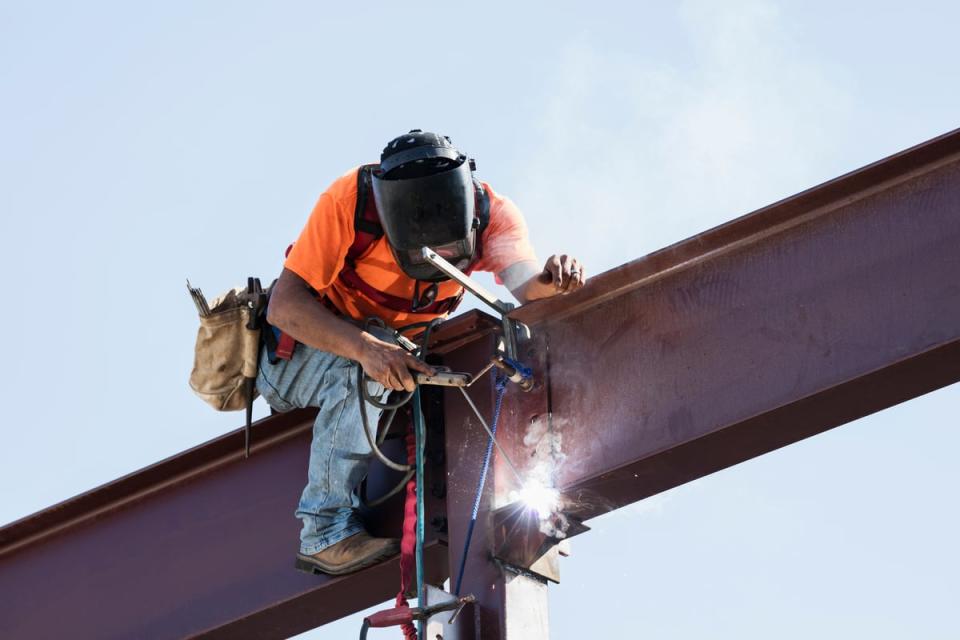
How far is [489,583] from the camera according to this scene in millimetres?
5438

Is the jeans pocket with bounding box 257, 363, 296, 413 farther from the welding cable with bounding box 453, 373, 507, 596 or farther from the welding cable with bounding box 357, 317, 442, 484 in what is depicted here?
the welding cable with bounding box 453, 373, 507, 596

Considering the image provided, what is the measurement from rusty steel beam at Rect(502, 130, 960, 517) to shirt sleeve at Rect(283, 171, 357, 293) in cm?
81

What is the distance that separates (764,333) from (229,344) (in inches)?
77.6

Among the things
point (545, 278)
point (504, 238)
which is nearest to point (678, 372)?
point (545, 278)

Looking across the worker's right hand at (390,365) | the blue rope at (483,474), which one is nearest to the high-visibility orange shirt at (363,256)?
the worker's right hand at (390,365)

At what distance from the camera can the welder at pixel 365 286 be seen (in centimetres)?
566

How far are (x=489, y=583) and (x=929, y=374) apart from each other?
4.87 ft

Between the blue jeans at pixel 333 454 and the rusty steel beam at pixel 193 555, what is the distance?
17 cm

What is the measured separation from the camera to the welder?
5664 millimetres

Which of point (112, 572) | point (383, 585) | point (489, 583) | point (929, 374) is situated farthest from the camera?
point (112, 572)

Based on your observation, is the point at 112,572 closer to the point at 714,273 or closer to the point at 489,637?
the point at 489,637

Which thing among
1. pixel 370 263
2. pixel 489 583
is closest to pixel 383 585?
pixel 489 583

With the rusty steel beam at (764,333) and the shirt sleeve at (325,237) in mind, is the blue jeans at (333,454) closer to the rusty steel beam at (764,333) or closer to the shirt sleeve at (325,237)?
the shirt sleeve at (325,237)

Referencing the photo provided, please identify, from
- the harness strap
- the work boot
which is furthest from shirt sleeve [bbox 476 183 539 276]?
the work boot
